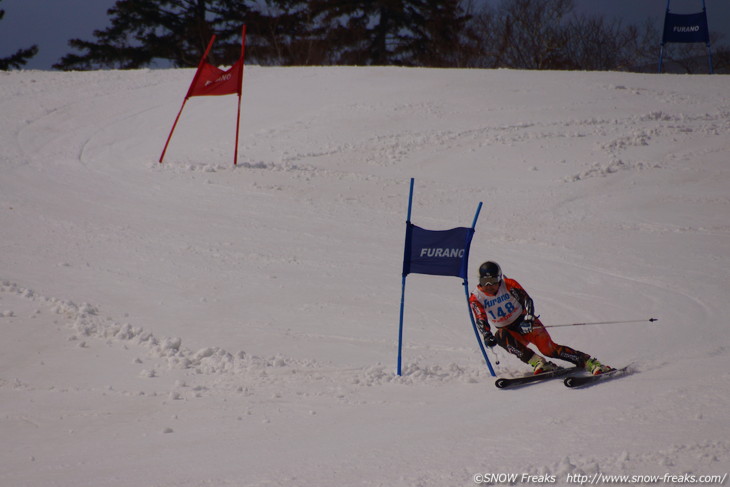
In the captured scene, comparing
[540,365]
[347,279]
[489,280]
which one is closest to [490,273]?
[489,280]

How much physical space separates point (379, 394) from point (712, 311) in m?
4.67

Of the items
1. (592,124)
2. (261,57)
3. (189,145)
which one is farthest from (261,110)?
(261,57)

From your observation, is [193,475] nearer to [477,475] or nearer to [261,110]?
[477,475]

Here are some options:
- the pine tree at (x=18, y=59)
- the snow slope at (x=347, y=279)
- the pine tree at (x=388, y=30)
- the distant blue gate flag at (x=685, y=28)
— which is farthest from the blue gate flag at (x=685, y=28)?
the pine tree at (x=18, y=59)

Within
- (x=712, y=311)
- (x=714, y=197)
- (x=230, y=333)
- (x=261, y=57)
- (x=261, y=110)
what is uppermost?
(x=261, y=57)

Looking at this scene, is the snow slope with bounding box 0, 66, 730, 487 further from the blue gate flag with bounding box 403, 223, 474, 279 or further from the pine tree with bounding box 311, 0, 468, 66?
the pine tree with bounding box 311, 0, 468, 66

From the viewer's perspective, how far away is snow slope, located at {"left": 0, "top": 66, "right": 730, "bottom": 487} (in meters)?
5.16

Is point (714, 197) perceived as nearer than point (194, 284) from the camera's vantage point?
No

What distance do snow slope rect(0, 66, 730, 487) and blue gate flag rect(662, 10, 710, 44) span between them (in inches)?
61.7

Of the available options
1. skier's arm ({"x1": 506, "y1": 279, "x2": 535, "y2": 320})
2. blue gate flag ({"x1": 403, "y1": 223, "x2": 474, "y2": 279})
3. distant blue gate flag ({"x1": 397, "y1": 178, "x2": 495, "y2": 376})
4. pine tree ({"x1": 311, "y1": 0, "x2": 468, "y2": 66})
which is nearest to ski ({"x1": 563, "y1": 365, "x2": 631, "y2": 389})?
skier's arm ({"x1": 506, "y1": 279, "x2": 535, "y2": 320})

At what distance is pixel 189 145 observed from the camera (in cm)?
1708

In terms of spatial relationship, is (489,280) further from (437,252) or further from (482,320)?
(437,252)

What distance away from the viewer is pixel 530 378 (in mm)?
6457

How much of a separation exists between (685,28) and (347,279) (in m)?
17.3
